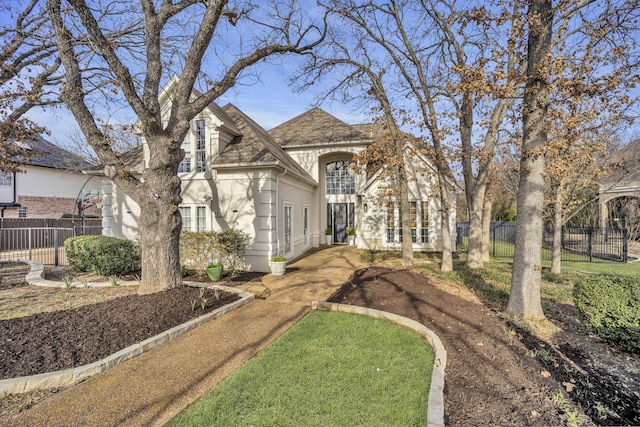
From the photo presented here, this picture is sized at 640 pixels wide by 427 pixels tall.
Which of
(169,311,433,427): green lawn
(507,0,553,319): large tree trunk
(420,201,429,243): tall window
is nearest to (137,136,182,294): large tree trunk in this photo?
(169,311,433,427): green lawn

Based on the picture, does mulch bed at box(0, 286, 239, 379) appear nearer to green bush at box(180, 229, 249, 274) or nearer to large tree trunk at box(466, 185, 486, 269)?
green bush at box(180, 229, 249, 274)

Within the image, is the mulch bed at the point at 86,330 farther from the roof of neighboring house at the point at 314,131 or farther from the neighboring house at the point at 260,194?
the roof of neighboring house at the point at 314,131

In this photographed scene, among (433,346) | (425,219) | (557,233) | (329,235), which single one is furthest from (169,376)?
(329,235)

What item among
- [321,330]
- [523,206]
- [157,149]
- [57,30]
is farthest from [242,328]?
[57,30]

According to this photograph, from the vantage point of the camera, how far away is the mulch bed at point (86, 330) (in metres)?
4.12

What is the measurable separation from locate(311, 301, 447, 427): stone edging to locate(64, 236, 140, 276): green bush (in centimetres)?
725

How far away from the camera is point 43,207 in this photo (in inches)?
955

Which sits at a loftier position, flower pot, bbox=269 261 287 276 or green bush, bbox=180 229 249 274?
green bush, bbox=180 229 249 274

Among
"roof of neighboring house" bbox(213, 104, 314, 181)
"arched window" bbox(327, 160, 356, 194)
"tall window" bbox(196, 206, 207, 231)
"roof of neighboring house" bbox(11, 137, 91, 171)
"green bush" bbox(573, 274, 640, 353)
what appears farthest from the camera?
"roof of neighboring house" bbox(11, 137, 91, 171)

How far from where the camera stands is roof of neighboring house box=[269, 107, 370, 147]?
17.5 meters

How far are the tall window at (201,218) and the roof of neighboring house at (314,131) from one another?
7.64 metres

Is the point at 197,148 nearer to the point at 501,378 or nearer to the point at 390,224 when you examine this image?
the point at 390,224

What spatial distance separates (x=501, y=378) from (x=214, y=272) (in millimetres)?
8007

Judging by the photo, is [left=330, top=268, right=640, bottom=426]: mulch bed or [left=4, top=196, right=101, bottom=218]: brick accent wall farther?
[left=4, top=196, right=101, bottom=218]: brick accent wall
